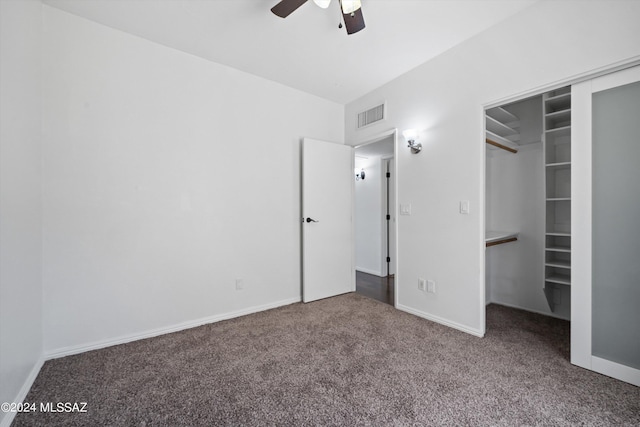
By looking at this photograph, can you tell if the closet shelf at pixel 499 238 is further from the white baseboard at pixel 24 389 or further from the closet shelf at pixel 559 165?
the white baseboard at pixel 24 389

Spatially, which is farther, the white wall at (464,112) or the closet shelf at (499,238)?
the closet shelf at (499,238)

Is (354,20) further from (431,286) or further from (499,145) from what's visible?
(431,286)

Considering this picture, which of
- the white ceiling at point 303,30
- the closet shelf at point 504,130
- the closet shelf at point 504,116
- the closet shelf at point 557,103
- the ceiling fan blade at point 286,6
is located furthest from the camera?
the closet shelf at point 504,130

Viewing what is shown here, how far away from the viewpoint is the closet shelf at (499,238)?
2686mm

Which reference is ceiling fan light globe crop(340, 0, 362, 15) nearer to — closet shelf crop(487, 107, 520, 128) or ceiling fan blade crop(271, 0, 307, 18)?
ceiling fan blade crop(271, 0, 307, 18)

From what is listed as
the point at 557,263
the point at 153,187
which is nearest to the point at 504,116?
the point at 557,263

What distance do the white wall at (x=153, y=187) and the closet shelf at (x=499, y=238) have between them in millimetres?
2149

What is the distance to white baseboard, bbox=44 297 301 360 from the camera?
208cm

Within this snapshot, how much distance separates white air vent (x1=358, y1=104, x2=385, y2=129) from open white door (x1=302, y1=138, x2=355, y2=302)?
38cm

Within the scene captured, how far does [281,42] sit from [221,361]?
275 cm

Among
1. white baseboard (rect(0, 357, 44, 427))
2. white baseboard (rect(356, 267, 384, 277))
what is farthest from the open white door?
white baseboard (rect(0, 357, 44, 427))

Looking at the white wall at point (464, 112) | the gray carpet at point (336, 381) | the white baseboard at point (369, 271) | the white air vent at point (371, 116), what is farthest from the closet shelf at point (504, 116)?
the white baseboard at point (369, 271)

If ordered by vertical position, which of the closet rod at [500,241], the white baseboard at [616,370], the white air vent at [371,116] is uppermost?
the white air vent at [371,116]

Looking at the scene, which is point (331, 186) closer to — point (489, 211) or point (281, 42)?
point (281, 42)
